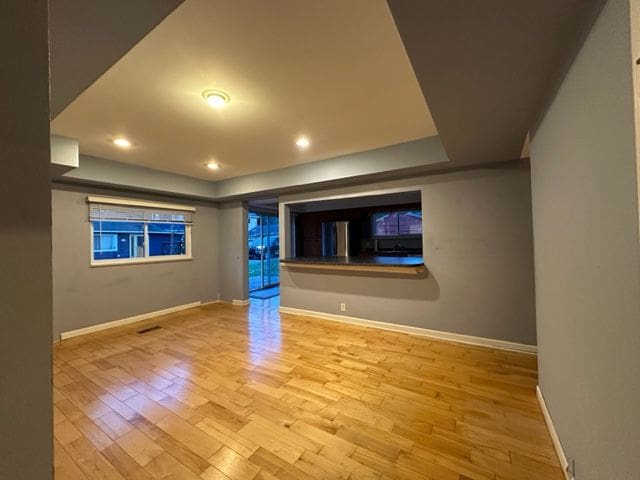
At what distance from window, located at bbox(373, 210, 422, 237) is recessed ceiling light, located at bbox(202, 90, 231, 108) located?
401 cm

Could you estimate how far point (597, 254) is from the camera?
977 mm

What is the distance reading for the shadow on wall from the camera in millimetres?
3461

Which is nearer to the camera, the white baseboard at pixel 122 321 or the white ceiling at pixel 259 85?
the white ceiling at pixel 259 85

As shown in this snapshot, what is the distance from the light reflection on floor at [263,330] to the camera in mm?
3018

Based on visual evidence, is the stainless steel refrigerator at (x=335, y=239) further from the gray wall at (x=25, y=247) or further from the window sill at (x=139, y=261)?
the gray wall at (x=25, y=247)

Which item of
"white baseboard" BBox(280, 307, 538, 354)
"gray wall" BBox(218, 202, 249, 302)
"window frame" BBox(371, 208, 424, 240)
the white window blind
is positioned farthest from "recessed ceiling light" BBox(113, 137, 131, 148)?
"window frame" BBox(371, 208, 424, 240)

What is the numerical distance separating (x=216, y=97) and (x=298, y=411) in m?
2.51

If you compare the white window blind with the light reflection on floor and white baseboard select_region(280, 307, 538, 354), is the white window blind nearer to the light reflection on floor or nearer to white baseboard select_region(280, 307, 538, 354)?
the light reflection on floor

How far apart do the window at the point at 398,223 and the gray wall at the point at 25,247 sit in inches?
204

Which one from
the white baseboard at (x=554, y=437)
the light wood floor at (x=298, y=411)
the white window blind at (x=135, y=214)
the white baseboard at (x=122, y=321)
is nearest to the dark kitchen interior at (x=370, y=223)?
the white window blind at (x=135, y=214)

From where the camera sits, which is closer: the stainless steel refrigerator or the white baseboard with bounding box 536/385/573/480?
the white baseboard with bounding box 536/385/573/480

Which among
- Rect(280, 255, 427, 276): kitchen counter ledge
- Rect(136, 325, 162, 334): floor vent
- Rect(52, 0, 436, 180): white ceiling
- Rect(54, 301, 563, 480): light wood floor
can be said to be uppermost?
Rect(52, 0, 436, 180): white ceiling

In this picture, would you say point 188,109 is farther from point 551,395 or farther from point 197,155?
point 551,395

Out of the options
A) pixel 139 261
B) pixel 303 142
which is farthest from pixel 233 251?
pixel 303 142
